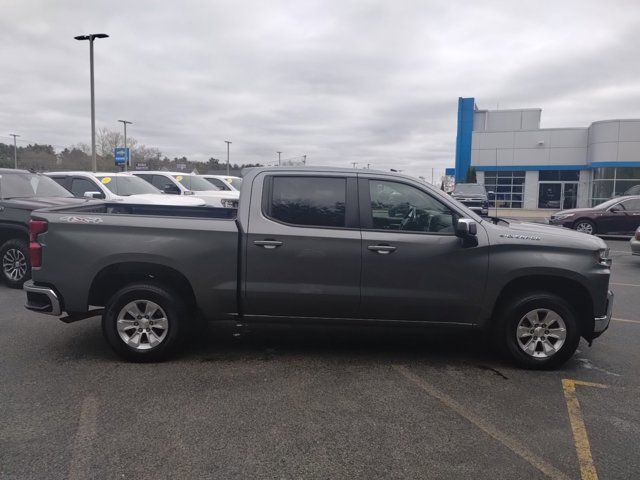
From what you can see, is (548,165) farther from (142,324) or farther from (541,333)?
(142,324)

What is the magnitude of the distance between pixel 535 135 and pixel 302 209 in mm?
36596

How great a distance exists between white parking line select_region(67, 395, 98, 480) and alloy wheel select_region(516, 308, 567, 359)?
369 cm

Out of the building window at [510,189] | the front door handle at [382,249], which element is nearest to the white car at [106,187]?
the front door handle at [382,249]

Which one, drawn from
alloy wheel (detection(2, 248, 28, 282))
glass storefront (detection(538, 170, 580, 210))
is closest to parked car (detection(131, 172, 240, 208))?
alloy wheel (detection(2, 248, 28, 282))

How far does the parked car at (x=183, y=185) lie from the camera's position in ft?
50.7

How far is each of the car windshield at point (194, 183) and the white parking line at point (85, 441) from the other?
12.9 meters

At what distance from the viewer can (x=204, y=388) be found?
443 cm

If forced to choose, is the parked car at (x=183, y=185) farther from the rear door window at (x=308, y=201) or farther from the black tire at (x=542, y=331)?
the black tire at (x=542, y=331)

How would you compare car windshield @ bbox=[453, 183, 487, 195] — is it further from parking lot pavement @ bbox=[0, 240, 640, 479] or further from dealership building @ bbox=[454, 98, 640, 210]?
parking lot pavement @ bbox=[0, 240, 640, 479]

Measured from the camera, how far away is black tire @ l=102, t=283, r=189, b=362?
4938mm

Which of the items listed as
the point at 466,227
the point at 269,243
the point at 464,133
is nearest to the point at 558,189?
the point at 464,133

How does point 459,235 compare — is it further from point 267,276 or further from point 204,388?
point 204,388

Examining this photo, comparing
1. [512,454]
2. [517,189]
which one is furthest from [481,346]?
[517,189]

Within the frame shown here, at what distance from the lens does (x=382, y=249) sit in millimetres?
4820
